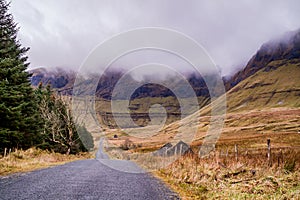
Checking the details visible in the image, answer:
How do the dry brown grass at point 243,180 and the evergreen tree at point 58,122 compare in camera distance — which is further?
the evergreen tree at point 58,122

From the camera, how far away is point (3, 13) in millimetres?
26250

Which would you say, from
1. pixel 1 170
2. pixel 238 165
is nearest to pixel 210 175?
pixel 238 165

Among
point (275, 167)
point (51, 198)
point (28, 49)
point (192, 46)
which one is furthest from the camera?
point (28, 49)

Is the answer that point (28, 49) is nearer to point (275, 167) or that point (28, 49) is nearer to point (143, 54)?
point (143, 54)

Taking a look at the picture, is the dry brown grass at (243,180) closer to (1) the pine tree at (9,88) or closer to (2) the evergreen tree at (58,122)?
(1) the pine tree at (9,88)

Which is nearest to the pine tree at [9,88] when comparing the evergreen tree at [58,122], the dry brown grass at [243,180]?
the evergreen tree at [58,122]

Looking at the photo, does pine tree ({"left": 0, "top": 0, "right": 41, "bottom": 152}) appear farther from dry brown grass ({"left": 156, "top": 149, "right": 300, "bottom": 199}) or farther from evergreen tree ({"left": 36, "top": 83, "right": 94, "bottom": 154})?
dry brown grass ({"left": 156, "top": 149, "right": 300, "bottom": 199})

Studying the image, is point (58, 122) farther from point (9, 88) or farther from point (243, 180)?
point (243, 180)

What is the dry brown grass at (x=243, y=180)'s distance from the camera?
8.16 metres

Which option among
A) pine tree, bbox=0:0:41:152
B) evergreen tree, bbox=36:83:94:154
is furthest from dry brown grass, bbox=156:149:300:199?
evergreen tree, bbox=36:83:94:154

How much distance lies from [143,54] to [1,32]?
1356 centimetres

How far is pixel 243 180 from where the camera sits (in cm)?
962

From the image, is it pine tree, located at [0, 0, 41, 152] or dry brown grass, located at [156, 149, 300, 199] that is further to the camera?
pine tree, located at [0, 0, 41, 152]

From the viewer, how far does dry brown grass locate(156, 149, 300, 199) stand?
8.16 meters
